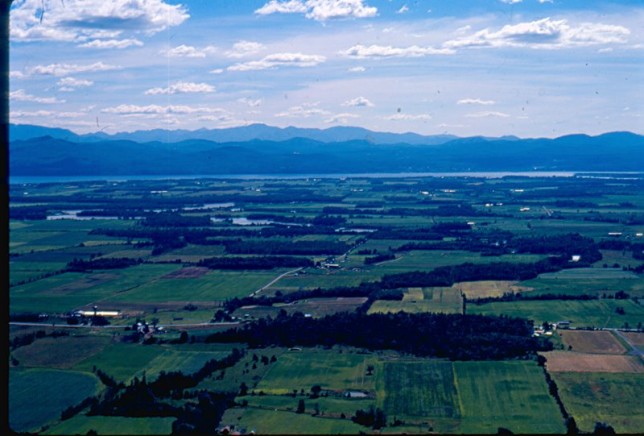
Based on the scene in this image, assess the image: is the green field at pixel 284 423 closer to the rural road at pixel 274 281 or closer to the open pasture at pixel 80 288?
the open pasture at pixel 80 288

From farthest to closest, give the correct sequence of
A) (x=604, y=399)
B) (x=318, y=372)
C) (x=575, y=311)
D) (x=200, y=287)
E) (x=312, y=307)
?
(x=200, y=287) → (x=312, y=307) → (x=575, y=311) → (x=318, y=372) → (x=604, y=399)

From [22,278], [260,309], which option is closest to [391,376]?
[260,309]

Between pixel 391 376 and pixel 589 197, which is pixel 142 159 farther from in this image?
pixel 391 376

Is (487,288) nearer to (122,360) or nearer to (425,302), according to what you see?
(425,302)

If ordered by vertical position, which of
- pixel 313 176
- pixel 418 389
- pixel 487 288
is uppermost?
pixel 313 176

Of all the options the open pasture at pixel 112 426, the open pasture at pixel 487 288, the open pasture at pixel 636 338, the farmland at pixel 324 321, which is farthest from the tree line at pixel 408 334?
the open pasture at pixel 112 426

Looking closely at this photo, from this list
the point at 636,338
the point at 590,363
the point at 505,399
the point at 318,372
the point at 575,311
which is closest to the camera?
the point at 505,399

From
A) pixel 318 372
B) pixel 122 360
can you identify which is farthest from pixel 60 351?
pixel 318 372

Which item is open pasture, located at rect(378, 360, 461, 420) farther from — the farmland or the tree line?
the tree line

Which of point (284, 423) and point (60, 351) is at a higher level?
point (60, 351)
